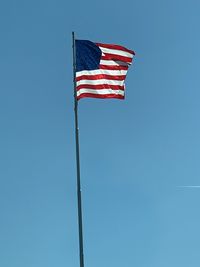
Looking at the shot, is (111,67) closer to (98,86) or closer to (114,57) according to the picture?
(114,57)

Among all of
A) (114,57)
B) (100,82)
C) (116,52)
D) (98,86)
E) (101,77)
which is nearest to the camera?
(98,86)

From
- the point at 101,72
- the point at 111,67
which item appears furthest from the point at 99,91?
the point at 111,67

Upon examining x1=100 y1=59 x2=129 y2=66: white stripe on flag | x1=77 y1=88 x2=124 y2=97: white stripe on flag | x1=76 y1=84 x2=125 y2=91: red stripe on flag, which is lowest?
x1=77 y1=88 x2=124 y2=97: white stripe on flag

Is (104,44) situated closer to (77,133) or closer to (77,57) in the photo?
(77,57)

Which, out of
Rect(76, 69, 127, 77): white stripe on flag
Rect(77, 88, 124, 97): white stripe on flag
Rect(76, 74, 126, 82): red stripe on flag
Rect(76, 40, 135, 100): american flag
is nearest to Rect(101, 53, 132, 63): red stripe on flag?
Rect(76, 40, 135, 100): american flag

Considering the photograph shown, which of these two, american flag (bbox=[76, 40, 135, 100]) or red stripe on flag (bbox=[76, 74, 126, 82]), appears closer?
american flag (bbox=[76, 40, 135, 100])

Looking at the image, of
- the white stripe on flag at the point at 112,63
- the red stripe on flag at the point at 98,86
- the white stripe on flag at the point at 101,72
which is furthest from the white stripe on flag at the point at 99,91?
the white stripe on flag at the point at 112,63

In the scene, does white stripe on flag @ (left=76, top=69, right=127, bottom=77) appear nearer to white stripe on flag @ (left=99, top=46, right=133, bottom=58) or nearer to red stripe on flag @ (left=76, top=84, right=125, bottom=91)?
red stripe on flag @ (left=76, top=84, right=125, bottom=91)

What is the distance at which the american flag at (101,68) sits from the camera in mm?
29734

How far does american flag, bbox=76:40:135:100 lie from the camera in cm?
2973

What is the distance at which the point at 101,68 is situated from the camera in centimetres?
3052

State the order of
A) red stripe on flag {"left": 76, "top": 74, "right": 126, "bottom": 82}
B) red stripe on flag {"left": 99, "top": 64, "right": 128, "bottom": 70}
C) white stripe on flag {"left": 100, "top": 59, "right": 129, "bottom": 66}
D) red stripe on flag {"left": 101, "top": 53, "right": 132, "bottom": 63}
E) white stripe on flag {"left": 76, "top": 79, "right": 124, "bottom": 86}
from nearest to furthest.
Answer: white stripe on flag {"left": 76, "top": 79, "right": 124, "bottom": 86}, red stripe on flag {"left": 76, "top": 74, "right": 126, "bottom": 82}, red stripe on flag {"left": 99, "top": 64, "right": 128, "bottom": 70}, white stripe on flag {"left": 100, "top": 59, "right": 129, "bottom": 66}, red stripe on flag {"left": 101, "top": 53, "right": 132, "bottom": 63}

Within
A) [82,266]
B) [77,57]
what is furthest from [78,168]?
[77,57]

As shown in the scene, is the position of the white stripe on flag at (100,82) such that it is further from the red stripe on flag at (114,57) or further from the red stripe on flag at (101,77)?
the red stripe on flag at (114,57)
